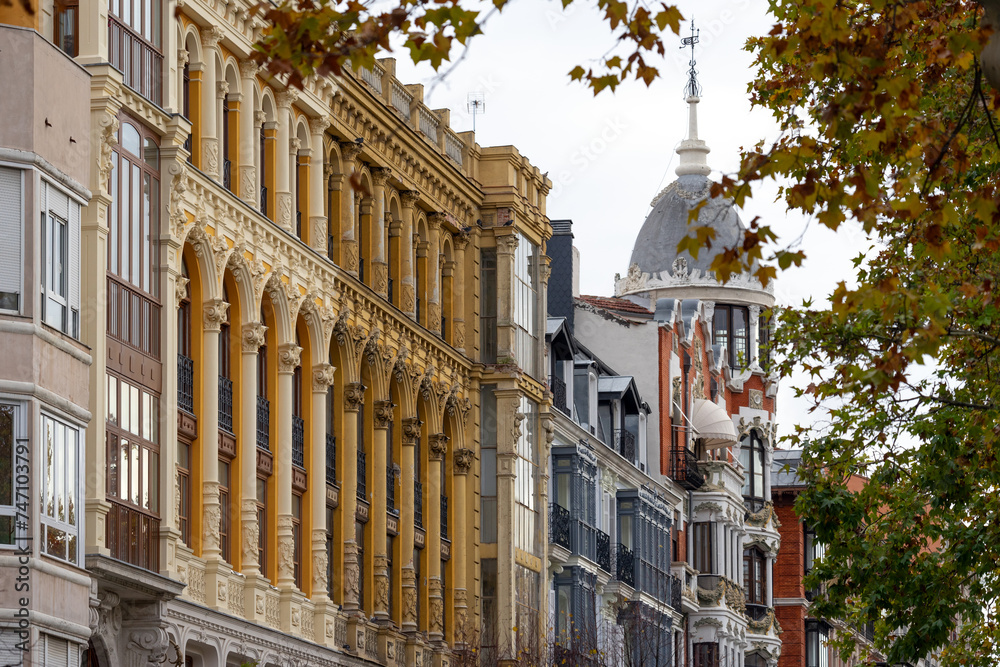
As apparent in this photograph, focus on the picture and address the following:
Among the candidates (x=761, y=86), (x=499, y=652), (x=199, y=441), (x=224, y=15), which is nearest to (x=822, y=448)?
(x=761, y=86)

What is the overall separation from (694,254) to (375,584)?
31.3 metres

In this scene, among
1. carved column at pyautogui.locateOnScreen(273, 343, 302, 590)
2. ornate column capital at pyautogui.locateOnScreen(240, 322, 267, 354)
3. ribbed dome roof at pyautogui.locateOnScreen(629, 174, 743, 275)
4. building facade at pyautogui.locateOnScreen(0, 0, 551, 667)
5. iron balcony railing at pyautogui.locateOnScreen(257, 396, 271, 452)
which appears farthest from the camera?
ribbed dome roof at pyautogui.locateOnScreen(629, 174, 743, 275)

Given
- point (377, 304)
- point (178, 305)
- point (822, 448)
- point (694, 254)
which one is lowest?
point (694, 254)

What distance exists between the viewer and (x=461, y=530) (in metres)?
51.3

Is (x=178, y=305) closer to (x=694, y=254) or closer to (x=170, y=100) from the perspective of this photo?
(x=170, y=100)

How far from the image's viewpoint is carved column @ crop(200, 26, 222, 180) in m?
37.3

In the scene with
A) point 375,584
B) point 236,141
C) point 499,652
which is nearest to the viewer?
point 236,141

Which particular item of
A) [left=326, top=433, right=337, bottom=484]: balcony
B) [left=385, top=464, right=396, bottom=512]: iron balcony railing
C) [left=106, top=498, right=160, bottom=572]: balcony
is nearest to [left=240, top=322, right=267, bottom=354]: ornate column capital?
[left=326, top=433, right=337, bottom=484]: balcony

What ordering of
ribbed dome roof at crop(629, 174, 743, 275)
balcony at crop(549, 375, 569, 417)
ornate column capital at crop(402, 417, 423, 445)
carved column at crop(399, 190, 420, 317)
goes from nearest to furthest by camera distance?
ornate column capital at crop(402, 417, 423, 445)
carved column at crop(399, 190, 420, 317)
balcony at crop(549, 375, 569, 417)
ribbed dome roof at crop(629, 174, 743, 275)

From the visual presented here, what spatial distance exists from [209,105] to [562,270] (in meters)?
32.4

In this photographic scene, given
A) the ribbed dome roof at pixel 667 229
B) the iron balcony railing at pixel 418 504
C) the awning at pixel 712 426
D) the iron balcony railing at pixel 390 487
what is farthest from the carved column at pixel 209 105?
the ribbed dome roof at pixel 667 229

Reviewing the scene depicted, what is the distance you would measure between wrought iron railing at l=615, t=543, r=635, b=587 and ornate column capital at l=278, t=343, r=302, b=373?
24.1 m

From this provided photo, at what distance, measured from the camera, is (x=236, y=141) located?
3944cm

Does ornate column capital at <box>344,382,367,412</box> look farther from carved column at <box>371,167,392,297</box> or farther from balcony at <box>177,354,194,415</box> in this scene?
balcony at <box>177,354,194,415</box>
